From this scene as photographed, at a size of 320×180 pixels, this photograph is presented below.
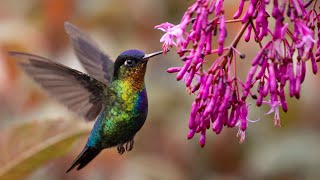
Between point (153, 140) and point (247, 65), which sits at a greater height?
point (247, 65)

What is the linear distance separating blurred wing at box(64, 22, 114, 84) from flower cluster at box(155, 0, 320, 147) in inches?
48.1

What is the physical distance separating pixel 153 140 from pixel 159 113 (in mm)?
213

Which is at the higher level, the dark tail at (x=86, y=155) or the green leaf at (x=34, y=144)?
the green leaf at (x=34, y=144)

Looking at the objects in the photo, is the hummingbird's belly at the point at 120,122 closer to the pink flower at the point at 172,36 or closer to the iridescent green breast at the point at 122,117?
the iridescent green breast at the point at 122,117

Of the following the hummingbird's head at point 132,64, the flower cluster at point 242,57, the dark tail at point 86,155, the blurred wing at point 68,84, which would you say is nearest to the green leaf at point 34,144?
the blurred wing at point 68,84

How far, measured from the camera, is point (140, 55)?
3465 mm

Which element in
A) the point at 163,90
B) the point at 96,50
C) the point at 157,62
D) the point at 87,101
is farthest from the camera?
the point at 157,62

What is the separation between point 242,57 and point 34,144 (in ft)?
4.50

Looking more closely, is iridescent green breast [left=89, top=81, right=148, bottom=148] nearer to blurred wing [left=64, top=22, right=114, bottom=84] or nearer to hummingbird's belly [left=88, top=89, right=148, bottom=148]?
hummingbird's belly [left=88, top=89, right=148, bottom=148]

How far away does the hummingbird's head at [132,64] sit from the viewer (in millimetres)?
3471

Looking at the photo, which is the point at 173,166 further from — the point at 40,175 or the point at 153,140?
the point at 40,175

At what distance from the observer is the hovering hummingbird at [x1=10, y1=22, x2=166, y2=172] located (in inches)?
135

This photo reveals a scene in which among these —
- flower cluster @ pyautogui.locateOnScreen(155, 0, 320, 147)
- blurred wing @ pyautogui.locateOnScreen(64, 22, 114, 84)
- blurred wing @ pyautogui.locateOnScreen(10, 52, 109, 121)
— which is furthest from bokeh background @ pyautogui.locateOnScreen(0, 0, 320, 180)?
flower cluster @ pyautogui.locateOnScreen(155, 0, 320, 147)

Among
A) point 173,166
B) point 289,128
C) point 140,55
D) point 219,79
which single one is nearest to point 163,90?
point 173,166
